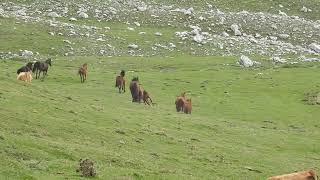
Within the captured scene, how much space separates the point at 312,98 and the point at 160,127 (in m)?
20.6

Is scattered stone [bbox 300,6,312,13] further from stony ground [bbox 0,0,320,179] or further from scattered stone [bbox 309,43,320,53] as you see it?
scattered stone [bbox 309,43,320,53]

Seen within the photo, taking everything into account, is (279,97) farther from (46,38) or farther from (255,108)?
(46,38)

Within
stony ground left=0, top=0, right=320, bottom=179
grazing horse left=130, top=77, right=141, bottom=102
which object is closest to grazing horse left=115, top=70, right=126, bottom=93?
stony ground left=0, top=0, right=320, bottom=179

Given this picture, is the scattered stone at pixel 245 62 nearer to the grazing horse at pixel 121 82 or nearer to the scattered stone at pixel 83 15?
the grazing horse at pixel 121 82

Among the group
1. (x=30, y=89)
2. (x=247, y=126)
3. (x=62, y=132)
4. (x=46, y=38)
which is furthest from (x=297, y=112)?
(x=46, y=38)

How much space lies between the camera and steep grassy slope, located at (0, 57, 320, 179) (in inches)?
870

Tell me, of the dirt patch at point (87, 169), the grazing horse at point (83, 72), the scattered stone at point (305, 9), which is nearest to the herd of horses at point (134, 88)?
the grazing horse at point (83, 72)

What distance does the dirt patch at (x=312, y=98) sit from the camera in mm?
47787

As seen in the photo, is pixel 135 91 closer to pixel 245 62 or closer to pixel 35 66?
pixel 35 66

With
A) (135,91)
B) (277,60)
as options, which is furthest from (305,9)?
(135,91)

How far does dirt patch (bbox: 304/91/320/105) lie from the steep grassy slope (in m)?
0.53

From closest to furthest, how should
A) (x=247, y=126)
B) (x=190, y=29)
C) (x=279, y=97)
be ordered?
(x=247, y=126) → (x=279, y=97) → (x=190, y=29)

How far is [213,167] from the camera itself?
25484 millimetres

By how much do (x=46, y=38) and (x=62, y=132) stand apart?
43994mm
